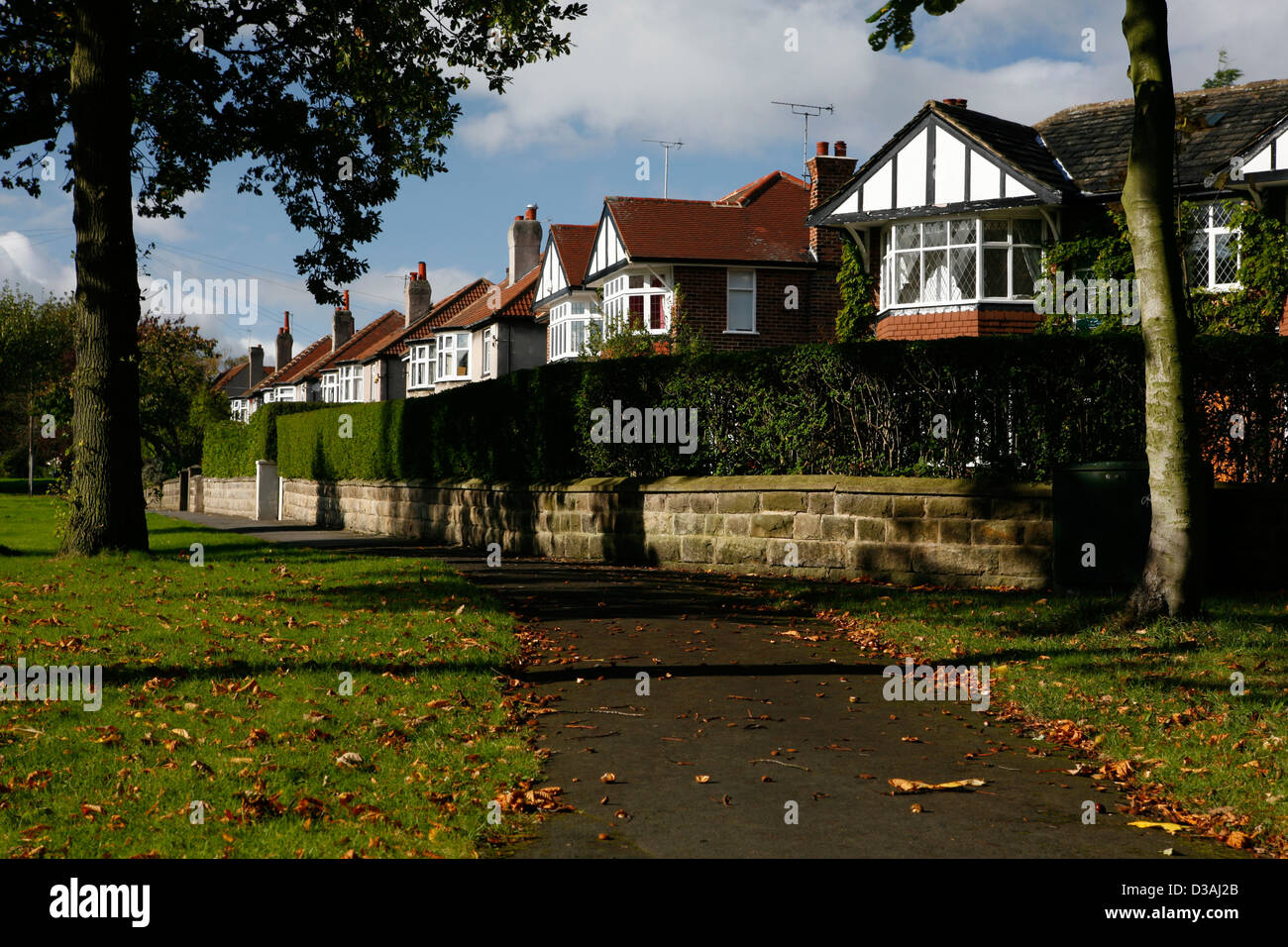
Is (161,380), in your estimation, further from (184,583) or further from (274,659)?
(274,659)

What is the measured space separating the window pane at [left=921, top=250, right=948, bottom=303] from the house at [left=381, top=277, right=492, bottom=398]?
36217 millimetres

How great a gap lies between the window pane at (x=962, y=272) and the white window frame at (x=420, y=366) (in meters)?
38.2

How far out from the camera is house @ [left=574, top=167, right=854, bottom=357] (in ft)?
121

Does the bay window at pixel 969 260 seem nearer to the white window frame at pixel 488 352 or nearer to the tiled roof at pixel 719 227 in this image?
the tiled roof at pixel 719 227

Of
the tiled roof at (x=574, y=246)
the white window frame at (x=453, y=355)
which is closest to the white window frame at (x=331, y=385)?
the white window frame at (x=453, y=355)

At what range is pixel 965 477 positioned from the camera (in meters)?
13.2

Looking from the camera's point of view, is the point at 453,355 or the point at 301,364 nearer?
the point at 453,355

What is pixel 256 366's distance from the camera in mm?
110375

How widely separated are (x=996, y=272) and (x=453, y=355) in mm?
35452

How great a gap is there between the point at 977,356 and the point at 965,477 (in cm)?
146

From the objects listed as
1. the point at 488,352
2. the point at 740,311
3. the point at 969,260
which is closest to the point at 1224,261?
the point at 969,260

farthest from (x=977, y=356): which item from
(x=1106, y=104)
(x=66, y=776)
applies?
(x=1106, y=104)

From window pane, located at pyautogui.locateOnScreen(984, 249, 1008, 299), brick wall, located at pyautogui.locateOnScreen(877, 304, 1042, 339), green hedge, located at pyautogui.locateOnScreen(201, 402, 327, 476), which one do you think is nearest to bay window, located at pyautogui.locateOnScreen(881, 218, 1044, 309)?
window pane, located at pyautogui.locateOnScreen(984, 249, 1008, 299)

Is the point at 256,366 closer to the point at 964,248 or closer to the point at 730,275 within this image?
the point at 730,275
